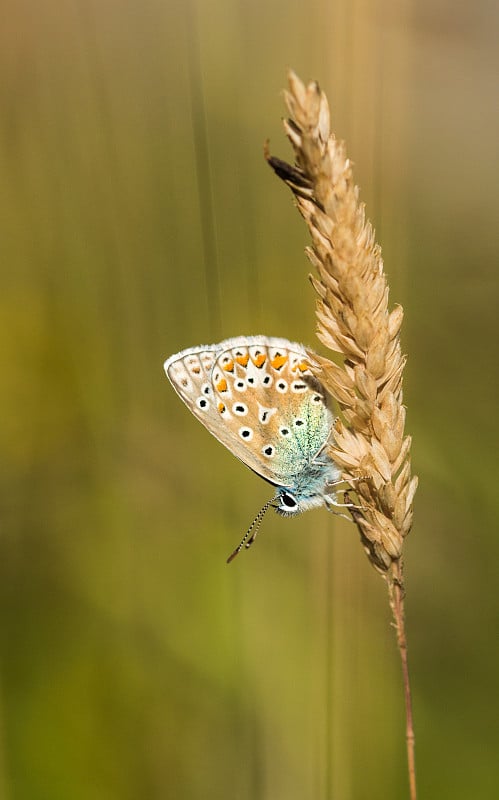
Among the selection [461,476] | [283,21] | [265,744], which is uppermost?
[283,21]

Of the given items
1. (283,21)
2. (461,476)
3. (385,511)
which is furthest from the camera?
(283,21)

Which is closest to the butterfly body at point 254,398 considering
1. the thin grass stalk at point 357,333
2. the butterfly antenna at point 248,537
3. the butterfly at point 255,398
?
the butterfly at point 255,398

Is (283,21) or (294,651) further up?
(283,21)

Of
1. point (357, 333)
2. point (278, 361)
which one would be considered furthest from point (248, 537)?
point (357, 333)

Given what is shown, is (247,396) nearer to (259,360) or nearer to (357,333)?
(259,360)

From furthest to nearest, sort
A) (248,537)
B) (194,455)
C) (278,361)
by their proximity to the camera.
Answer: (194,455), (248,537), (278,361)

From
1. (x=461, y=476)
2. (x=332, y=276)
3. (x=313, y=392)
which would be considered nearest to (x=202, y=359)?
(x=313, y=392)

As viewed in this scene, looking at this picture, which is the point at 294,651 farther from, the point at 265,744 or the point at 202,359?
the point at 202,359
